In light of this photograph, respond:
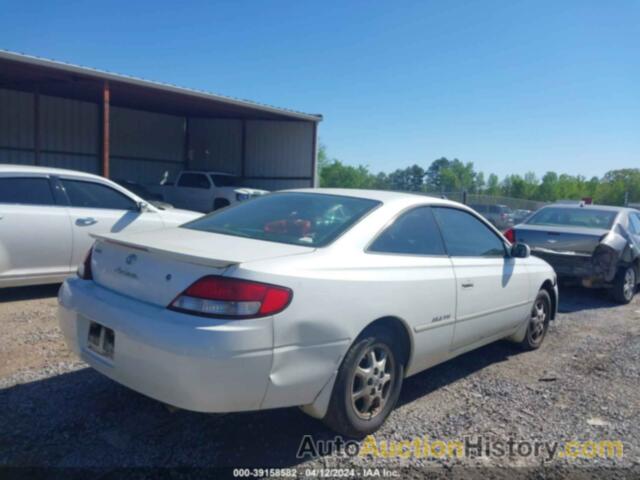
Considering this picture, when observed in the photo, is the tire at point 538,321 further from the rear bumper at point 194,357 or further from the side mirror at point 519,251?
the rear bumper at point 194,357

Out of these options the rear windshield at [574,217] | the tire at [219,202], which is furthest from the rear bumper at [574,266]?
the tire at [219,202]

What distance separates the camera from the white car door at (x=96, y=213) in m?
6.32

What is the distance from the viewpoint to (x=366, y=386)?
3.16 meters

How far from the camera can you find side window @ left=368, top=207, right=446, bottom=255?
3.44m

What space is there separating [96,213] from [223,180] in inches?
442

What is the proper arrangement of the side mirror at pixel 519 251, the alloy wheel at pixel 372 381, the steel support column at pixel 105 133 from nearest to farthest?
the alloy wheel at pixel 372 381
the side mirror at pixel 519 251
the steel support column at pixel 105 133

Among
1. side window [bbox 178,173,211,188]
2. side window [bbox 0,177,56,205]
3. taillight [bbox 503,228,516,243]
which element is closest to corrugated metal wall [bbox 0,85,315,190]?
side window [bbox 178,173,211,188]

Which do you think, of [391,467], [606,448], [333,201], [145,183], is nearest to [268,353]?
[391,467]

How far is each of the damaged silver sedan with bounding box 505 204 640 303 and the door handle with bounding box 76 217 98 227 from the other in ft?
20.3

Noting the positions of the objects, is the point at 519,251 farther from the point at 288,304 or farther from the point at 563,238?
the point at 563,238

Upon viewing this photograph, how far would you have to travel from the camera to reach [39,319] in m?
5.32

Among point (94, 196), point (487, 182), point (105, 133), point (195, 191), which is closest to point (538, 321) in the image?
point (94, 196)

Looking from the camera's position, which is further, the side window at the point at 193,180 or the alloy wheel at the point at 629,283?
the side window at the point at 193,180

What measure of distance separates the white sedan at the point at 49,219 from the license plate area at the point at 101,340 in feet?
11.4
